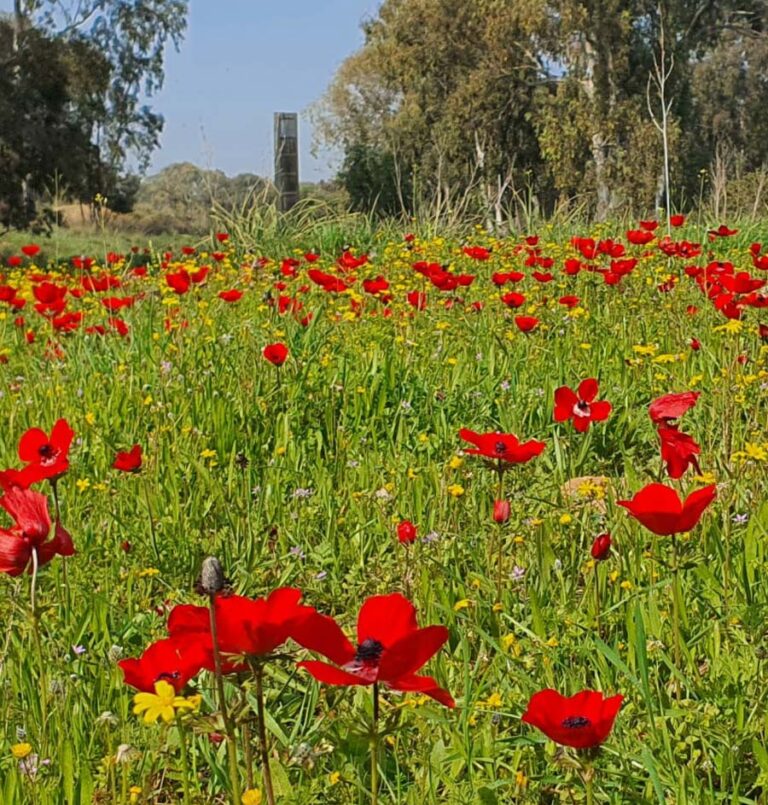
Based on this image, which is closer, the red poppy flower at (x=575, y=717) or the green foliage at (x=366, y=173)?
the red poppy flower at (x=575, y=717)

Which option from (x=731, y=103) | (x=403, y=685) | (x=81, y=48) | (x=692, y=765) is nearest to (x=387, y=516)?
(x=692, y=765)

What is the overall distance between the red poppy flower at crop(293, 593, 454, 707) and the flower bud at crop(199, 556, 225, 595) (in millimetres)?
82

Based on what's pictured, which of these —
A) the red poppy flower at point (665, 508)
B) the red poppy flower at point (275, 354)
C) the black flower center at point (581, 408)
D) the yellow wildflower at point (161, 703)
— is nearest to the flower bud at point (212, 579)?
the yellow wildflower at point (161, 703)

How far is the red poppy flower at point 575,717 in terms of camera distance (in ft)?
2.78

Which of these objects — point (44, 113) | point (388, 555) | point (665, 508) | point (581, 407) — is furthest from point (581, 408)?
point (44, 113)

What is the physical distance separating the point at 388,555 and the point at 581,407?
57 cm

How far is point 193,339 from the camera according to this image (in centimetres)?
352

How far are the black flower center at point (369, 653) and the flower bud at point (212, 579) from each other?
0.15 meters

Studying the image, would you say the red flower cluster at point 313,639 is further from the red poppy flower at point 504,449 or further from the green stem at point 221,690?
the red poppy flower at point 504,449

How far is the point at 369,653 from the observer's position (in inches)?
33.2

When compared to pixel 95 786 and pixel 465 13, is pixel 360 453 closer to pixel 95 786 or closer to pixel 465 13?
pixel 95 786

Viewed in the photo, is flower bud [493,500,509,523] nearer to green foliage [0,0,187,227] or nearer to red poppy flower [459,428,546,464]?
red poppy flower [459,428,546,464]

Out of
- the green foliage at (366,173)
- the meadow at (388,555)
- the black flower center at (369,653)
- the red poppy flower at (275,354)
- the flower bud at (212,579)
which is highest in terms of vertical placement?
the green foliage at (366,173)

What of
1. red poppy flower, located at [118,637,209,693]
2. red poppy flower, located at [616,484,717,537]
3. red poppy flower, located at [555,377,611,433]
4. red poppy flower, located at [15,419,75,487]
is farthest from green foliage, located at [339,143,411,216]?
red poppy flower, located at [118,637,209,693]
